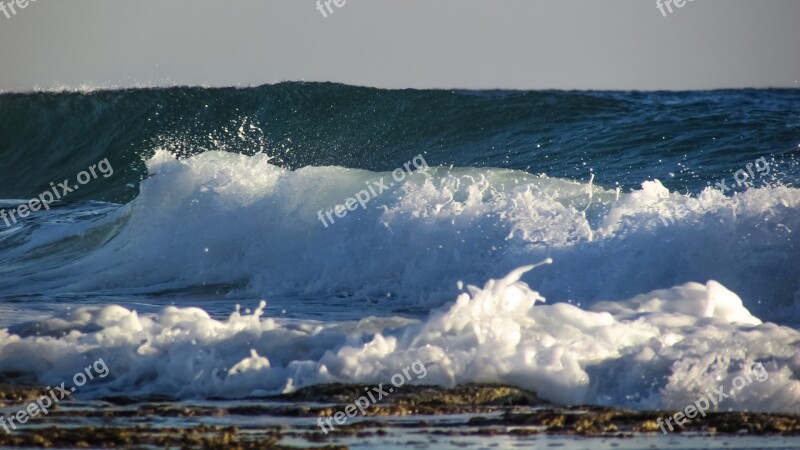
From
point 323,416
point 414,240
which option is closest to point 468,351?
point 323,416

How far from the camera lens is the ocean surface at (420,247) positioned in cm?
731

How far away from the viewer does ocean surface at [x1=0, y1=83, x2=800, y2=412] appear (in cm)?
731

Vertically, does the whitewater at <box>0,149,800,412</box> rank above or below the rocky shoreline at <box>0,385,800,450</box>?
above

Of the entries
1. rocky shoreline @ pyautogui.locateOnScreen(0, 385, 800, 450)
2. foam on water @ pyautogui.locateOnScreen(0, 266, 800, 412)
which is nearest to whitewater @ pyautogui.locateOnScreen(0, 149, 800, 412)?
foam on water @ pyautogui.locateOnScreen(0, 266, 800, 412)

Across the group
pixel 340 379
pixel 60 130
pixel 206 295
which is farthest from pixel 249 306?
pixel 60 130

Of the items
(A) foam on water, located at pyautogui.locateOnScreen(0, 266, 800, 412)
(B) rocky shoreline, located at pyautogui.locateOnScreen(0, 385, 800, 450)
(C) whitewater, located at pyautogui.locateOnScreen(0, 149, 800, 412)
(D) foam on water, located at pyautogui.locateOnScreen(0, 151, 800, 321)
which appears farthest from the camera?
(D) foam on water, located at pyautogui.locateOnScreen(0, 151, 800, 321)

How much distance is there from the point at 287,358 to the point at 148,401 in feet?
3.52

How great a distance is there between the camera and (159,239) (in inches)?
598

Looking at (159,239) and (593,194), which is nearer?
(593,194)

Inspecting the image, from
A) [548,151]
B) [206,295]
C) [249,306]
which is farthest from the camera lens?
[548,151]

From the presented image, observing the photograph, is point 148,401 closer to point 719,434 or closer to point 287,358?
point 287,358

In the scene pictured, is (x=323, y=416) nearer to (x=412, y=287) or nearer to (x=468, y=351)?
(x=468, y=351)

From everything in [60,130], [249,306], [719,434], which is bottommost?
[719,434]

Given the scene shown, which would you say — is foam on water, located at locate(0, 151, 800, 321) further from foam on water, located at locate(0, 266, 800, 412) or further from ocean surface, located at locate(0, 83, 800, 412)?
foam on water, located at locate(0, 266, 800, 412)
